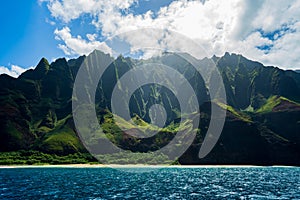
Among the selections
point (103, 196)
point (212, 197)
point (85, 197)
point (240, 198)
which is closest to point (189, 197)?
point (212, 197)

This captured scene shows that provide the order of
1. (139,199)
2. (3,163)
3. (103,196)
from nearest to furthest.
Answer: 1. (139,199)
2. (103,196)
3. (3,163)

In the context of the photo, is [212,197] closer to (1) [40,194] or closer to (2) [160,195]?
(2) [160,195]

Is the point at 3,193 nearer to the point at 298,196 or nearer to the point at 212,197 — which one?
the point at 212,197

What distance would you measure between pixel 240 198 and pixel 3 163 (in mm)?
186557

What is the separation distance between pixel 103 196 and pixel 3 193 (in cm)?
2150

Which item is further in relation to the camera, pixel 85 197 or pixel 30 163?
pixel 30 163

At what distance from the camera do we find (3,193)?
179ft

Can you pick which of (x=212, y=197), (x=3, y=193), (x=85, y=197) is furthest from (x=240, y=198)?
(x=3, y=193)

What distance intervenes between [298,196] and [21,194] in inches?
2190

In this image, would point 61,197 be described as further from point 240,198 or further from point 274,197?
point 274,197

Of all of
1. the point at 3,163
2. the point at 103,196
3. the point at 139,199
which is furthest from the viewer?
the point at 3,163

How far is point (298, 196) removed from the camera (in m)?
52.8

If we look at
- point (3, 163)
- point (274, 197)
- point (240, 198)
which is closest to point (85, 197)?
point (240, 198)

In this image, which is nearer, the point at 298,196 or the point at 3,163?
the point at 298,196
